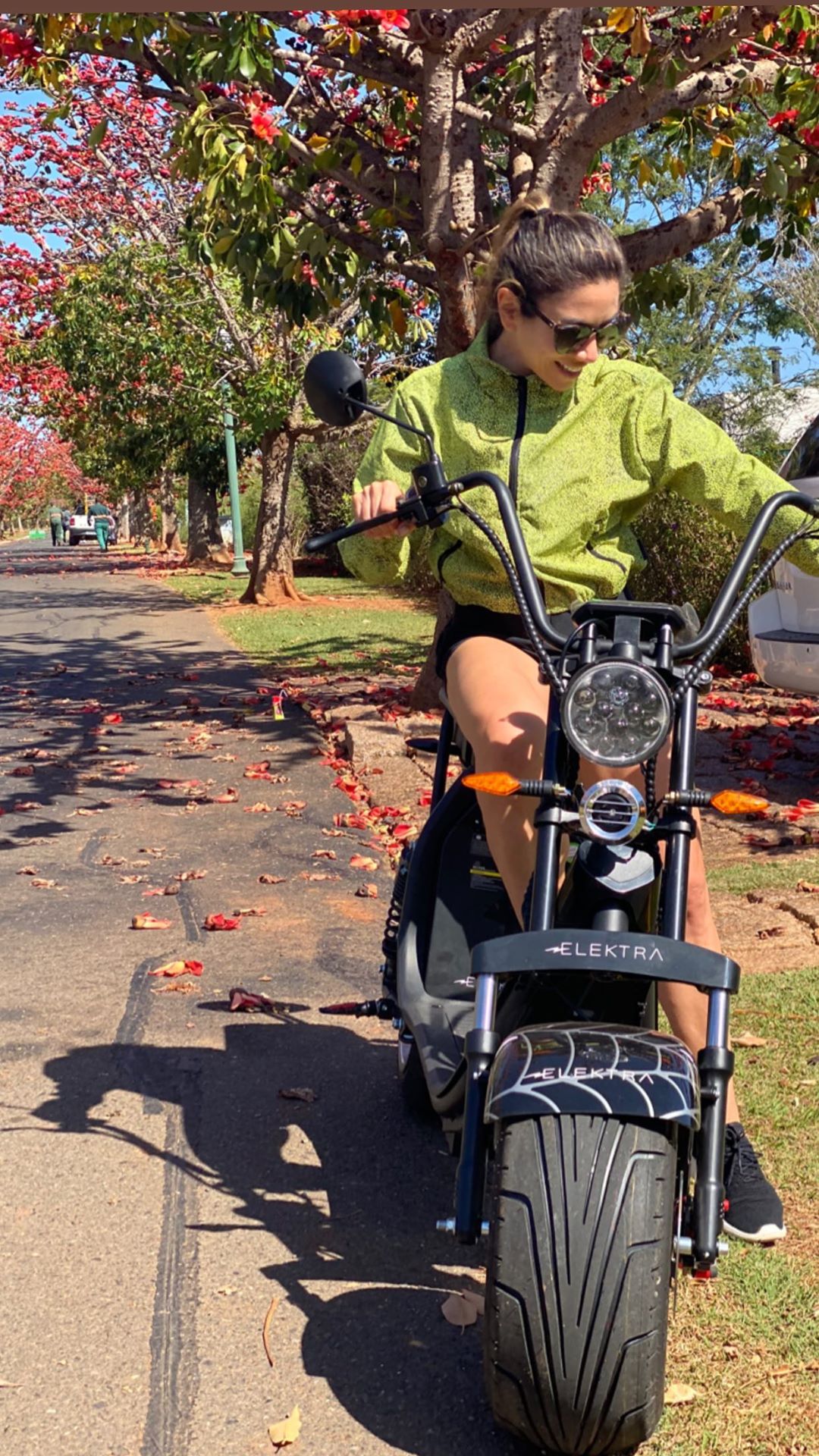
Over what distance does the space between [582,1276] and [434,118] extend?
814 cm

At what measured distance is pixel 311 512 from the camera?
33.7 m

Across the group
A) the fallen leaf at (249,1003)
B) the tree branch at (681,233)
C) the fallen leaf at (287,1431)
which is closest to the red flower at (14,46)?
the tree branch at (681,233)

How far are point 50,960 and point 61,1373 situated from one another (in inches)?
108

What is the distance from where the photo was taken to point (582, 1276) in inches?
90.4

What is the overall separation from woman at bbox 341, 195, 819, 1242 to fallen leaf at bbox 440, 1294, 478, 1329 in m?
0.54

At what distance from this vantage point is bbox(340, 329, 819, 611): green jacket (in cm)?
331

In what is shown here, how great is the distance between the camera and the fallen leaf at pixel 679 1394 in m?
2.69

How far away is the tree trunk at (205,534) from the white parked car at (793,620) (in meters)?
30.2

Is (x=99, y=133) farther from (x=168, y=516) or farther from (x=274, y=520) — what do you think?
(x=168, y=516)

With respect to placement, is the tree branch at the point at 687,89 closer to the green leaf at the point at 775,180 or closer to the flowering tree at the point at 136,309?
the green leaf at the point at 775,180

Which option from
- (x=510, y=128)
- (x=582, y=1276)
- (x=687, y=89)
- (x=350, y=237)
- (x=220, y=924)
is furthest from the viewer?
(x=350, y=237)

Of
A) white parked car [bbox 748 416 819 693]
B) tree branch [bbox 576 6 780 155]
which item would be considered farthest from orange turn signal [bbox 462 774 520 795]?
tree branch [bbox 576 6 780 155]

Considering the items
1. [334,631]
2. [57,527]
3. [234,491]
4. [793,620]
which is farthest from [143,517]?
[793,620]

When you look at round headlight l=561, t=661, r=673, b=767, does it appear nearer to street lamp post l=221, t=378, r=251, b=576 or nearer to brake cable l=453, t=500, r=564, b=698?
brake cable l=453, t=500, r=564, b=698
